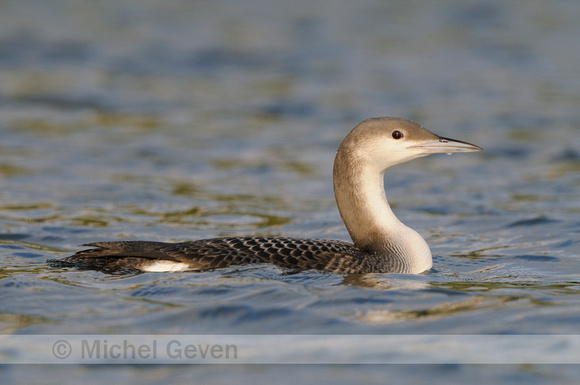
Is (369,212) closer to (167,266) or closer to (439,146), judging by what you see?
(439,146)

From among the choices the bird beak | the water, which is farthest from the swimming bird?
the water

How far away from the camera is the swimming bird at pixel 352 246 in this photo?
6016 mm

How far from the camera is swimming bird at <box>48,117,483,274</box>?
19.7 feet

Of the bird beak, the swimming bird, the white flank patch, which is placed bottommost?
the white flank patch

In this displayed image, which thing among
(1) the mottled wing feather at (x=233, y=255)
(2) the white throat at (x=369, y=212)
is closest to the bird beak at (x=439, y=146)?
(2) the white throat at (x=369, y=212)

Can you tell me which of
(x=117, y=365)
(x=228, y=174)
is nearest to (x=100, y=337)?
(x=117, y=365)

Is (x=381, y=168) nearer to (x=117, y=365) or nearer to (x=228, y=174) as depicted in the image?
(x=117, y=365)

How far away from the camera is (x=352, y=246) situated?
649 cm

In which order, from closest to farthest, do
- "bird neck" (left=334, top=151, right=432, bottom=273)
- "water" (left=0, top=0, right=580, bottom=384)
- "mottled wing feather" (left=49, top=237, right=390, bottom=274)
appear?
"water" (left=0, top=0, right=580, bottom=384), "mottled wing feather" (left=49, top=237, right=390, bottom=274), "bird neck" (left=334, top=151, right=432, bottom=273)

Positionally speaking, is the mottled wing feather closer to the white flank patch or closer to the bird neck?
→ the white flank patch

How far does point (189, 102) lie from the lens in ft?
47.9

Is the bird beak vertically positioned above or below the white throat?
above

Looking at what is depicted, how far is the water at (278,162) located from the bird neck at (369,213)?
30 centimetres

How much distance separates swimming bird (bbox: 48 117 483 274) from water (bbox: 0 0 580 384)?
0.10 meters
